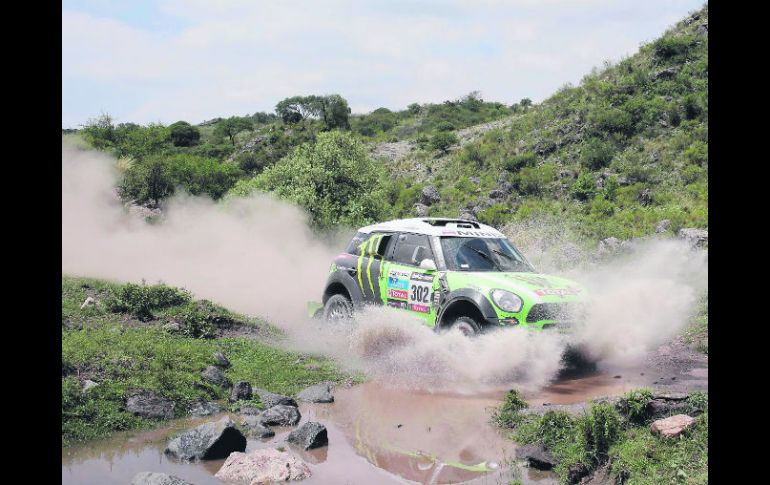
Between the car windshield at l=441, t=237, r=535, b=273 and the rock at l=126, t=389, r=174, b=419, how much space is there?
4585 millimetres

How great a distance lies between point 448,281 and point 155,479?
5.69 metres

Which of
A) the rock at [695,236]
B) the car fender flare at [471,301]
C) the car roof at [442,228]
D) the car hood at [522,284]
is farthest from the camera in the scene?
the rock at [695,236]

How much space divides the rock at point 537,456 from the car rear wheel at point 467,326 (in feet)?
10.0

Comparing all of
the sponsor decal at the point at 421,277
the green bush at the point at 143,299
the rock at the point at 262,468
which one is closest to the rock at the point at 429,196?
the green bush at the point at 143,299

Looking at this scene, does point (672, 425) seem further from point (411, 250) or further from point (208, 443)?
point (411, 250)

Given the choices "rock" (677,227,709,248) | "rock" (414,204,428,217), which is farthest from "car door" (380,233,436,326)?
"rock" (414,204,428,217)

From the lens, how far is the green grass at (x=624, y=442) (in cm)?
615

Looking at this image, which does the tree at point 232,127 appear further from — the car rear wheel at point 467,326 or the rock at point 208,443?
the rock at point 208,443

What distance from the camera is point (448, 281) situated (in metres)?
10.9

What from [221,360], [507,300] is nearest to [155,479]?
[221,360]

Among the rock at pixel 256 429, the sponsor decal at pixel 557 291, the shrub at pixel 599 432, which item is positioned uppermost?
the sponsor decal at pixel 557 291
